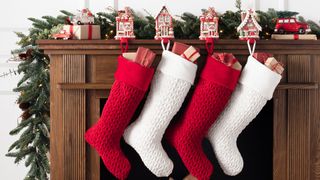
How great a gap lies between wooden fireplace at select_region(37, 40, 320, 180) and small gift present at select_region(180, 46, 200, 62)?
10cm

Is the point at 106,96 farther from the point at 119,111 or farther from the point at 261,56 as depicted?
the point at 261,56

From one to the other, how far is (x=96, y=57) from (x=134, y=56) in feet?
0.69

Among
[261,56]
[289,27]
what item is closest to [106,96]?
[261,56]

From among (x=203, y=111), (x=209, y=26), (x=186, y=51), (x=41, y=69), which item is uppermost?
(x=209, y=26)

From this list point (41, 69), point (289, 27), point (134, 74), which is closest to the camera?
point (134, 74)

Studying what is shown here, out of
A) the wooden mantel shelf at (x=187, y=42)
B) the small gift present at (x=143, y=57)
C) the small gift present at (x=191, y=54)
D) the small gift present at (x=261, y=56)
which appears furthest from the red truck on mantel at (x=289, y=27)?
the small gift present at (x=143, y=57)

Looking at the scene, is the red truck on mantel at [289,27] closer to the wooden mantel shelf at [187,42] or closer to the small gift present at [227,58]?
the wooden mantel shelf at [187,42]

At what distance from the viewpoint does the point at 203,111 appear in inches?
84.4

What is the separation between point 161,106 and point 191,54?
25 centimetres

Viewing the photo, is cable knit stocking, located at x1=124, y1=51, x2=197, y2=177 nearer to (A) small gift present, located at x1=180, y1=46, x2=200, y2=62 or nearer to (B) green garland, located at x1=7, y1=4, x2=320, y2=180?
(A) small gift present, located at x1=180, y1=46, x2=200, y2=62

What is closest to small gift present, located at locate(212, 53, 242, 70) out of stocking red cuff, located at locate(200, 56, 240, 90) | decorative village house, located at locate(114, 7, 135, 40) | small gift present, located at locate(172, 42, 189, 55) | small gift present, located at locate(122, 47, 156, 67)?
stocking red cuff, located at locate(200, 56, 240, 90)

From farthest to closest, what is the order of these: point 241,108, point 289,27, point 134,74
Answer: point 289,27 → point 241,108 → point 134,74

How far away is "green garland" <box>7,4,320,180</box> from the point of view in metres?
2.45

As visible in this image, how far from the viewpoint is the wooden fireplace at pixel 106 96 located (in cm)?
222
